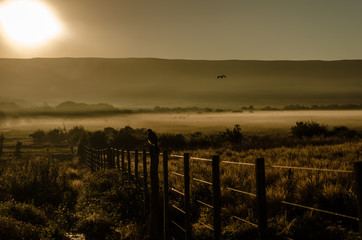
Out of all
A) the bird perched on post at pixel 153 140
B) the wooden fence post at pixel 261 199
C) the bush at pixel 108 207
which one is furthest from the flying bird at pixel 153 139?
the wooden fence post at pixel 261 199

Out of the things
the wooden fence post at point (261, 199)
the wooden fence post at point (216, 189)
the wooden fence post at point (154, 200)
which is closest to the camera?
the wooden fence post at point (261, 199)

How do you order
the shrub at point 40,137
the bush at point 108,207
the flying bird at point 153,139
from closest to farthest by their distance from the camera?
the flying bird at point 153,139, the bush at point 108,207, the shrub at point 40,137

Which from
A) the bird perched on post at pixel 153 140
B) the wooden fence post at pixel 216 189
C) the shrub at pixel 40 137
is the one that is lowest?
the shrub at pixel 40 137

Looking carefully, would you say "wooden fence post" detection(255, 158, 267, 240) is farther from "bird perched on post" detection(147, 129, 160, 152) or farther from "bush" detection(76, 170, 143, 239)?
"bush" detection(76, 170, 143, 239)

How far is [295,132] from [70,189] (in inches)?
1590

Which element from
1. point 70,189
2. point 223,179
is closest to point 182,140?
point 70,189

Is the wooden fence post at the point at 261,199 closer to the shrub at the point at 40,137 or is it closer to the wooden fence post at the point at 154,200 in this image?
the wooden fence post at the point at 154,200

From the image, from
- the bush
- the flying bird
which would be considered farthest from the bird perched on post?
the bush

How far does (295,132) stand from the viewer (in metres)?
54.7

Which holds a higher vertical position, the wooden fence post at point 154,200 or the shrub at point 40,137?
the wooden fence post at point 154,200

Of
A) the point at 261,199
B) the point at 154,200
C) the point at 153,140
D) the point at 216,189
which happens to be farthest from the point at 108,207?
the point at 261,199

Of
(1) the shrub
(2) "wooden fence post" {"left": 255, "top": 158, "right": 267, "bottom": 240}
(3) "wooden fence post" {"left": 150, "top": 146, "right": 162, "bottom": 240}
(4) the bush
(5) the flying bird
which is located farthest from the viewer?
(1) the shrub

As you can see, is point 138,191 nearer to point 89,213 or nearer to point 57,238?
point 89,213

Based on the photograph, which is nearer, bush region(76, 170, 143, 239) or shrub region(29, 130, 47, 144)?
bush region(76, 170, 143, 239)
